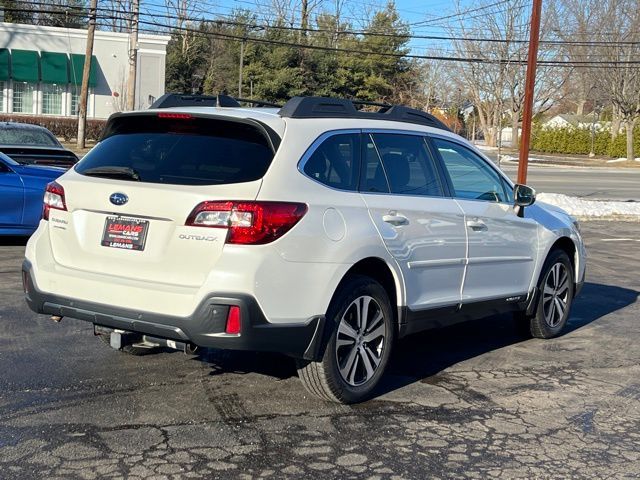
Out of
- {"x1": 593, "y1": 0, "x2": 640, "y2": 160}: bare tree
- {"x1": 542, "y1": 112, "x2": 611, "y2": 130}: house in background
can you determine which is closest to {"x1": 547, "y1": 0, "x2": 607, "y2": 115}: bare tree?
{"x1": 593, "y1": 0, "x2": 640, "y2": 160}: bare tree

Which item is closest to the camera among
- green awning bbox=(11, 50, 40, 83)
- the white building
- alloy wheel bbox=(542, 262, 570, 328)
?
alloy wheel bbox=(542, 262, 570, 328)

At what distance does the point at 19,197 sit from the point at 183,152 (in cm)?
675

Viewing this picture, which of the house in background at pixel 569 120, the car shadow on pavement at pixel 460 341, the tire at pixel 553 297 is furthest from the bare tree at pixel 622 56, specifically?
→ the tire at pixel 553 297

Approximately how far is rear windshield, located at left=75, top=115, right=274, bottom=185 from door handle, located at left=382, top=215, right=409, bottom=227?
90cm

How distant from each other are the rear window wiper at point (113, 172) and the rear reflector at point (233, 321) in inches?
39.7

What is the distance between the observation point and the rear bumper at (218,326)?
4.48 meters

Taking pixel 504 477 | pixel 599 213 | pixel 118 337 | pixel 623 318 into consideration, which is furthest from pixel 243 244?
pixel 599 213

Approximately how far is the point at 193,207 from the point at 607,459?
2.61 metres

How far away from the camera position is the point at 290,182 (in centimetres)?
472

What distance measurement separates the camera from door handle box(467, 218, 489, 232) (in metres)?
6.06

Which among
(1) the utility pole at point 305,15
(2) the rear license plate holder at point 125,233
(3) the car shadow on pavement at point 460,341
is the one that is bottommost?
(3) the car shadow on pavement at point 460,341

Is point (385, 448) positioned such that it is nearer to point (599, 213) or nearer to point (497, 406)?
point (497, 406)

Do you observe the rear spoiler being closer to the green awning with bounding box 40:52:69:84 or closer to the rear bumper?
the rear bumper

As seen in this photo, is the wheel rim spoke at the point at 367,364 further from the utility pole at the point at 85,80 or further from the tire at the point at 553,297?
the utility pole at the point at 85,80
